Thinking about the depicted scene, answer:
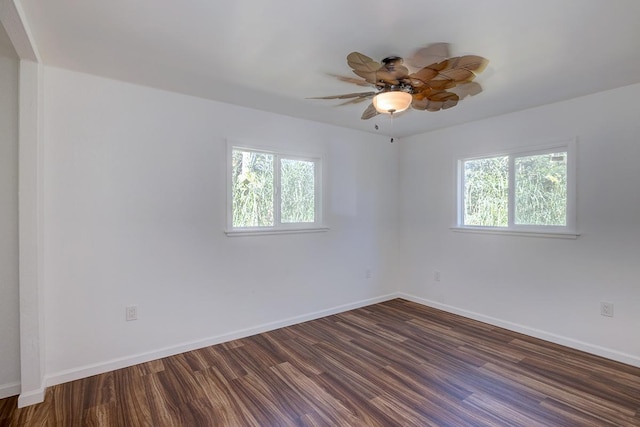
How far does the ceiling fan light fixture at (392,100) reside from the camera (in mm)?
1975

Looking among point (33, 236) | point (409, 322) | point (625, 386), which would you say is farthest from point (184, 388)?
point (625, 386)

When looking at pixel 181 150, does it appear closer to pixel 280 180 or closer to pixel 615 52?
pixel 280 180

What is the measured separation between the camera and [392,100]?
1993 mm

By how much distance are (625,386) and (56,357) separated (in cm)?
416

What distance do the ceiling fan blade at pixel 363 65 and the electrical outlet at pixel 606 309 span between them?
2.79m

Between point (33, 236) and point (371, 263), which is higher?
point (33, 236)

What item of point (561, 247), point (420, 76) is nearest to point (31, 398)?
point (420, 76)

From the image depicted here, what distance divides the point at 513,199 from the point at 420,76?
6.99 ft

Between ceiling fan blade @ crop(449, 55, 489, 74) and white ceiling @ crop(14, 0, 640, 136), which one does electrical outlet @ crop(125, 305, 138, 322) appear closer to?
white ceiling @ crop(14, 0, 640, 136)

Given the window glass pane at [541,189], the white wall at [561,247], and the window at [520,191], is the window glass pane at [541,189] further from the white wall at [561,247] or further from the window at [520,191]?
the white wall at [561,247]

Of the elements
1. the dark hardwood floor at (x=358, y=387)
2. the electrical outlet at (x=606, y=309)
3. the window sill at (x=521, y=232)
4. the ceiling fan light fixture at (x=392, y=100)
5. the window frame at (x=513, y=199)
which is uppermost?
the ceiling fan light fixture at (x=392, y=100)

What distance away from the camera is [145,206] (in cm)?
263

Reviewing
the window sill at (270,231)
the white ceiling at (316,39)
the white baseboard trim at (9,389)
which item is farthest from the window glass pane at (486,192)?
the white baseboard trim at (9,389)

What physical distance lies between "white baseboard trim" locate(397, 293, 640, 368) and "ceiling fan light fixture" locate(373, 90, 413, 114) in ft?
8.82
